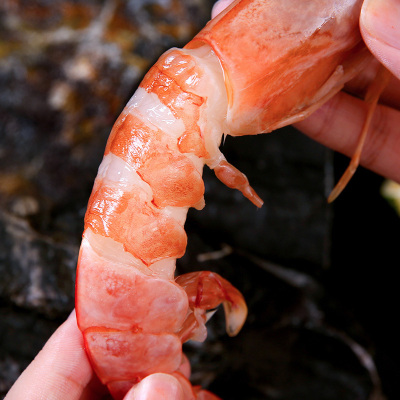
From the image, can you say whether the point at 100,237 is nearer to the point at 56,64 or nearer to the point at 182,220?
the point at 182,220

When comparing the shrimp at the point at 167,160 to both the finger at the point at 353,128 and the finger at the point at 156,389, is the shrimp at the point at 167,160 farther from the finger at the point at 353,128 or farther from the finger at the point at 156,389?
the finger at the point at 353,128

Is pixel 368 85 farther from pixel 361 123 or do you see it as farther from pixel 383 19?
pixel 383 19

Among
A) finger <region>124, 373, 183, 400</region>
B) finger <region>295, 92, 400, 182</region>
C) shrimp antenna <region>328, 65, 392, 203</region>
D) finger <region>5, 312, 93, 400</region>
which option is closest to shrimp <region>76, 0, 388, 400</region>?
finger <region>124, 373, 183, 400</region>

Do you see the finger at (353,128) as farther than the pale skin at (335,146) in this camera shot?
Yes

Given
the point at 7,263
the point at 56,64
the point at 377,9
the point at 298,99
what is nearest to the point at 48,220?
the point at 7,263

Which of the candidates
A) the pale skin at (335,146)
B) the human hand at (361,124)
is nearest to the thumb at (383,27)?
the pale skin at (335,146)

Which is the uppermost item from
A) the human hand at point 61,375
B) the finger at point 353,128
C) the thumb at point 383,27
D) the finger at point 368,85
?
the thumb at point 383,27

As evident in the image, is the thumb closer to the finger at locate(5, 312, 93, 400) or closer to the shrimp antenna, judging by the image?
the shrimp antenna
